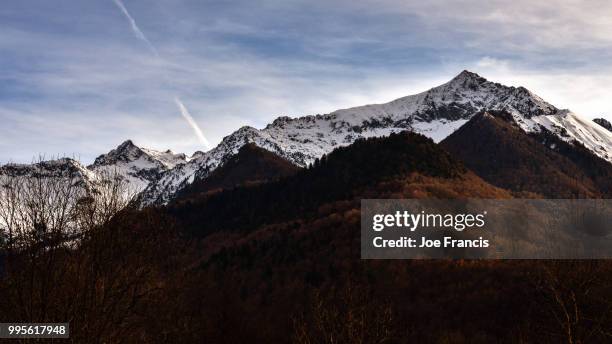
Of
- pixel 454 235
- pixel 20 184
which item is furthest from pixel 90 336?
pixel 454 235

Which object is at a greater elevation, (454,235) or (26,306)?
(454,235)

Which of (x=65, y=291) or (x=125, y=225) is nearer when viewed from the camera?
(x=65, y=291)

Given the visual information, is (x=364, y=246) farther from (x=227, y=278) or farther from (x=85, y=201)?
(x=85, y=201)

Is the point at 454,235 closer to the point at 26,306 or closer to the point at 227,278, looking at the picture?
the point at 227,278

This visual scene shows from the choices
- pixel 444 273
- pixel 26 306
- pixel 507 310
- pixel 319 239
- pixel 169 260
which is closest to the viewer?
pixel 26 306

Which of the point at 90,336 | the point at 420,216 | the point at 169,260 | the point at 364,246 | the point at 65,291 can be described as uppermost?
the point at 420,216

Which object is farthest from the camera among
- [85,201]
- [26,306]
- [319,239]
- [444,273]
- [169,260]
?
[319,239]

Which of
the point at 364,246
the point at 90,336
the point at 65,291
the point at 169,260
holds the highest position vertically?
the point at 364,246

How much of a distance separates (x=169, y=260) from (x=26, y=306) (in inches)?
1110

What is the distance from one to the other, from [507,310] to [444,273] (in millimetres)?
30517

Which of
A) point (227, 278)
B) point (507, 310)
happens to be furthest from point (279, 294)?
point (507, 310)

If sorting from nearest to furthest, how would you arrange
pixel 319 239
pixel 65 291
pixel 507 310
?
1. pixel 65 291
2. pixel 507 310
3. pixel 319 239

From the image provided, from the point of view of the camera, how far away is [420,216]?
193 m

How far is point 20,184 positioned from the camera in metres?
26.4
